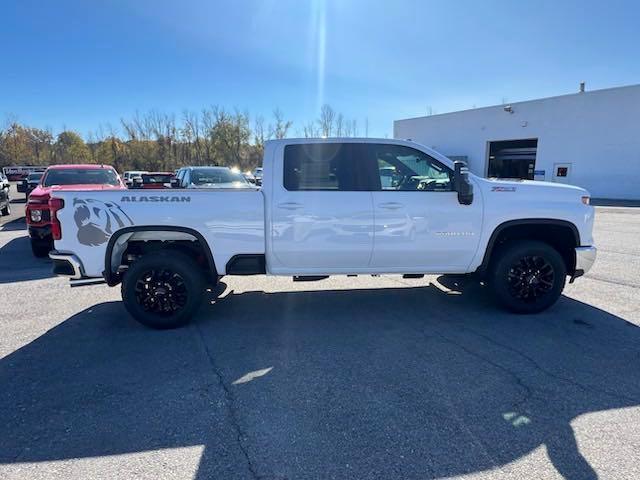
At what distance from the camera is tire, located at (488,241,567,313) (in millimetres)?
4715

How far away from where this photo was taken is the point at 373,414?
9.41 ft

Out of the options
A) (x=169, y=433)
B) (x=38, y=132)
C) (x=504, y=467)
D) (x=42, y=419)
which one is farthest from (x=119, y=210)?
(x=38, y=132)

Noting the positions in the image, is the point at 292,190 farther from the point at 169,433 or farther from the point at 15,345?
the point at 15,345

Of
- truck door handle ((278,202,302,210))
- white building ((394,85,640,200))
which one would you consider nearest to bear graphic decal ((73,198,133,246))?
truck door handle ((278,202,302,210))

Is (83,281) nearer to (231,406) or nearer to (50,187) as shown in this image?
(231,406)

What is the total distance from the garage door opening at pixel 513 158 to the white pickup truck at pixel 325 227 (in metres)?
28.7

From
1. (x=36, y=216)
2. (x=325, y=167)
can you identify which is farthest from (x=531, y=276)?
(x=36, y=216)

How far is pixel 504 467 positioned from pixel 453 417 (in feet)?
1.69

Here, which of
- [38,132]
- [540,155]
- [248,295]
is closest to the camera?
[248,295]

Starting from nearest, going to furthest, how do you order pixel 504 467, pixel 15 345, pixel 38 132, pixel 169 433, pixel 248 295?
pixel 504 467 < pixel 169 433 < pixel 15 345 < pixel 248 295 < pixel 38 132

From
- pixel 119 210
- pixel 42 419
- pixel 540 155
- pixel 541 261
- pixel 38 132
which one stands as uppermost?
pixel 38 132

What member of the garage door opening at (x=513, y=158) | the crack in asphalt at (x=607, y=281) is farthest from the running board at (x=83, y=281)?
the garage door opening at (x=513, y=158)

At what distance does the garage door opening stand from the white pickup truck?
28663 mm

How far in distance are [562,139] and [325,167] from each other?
94.5 feet
